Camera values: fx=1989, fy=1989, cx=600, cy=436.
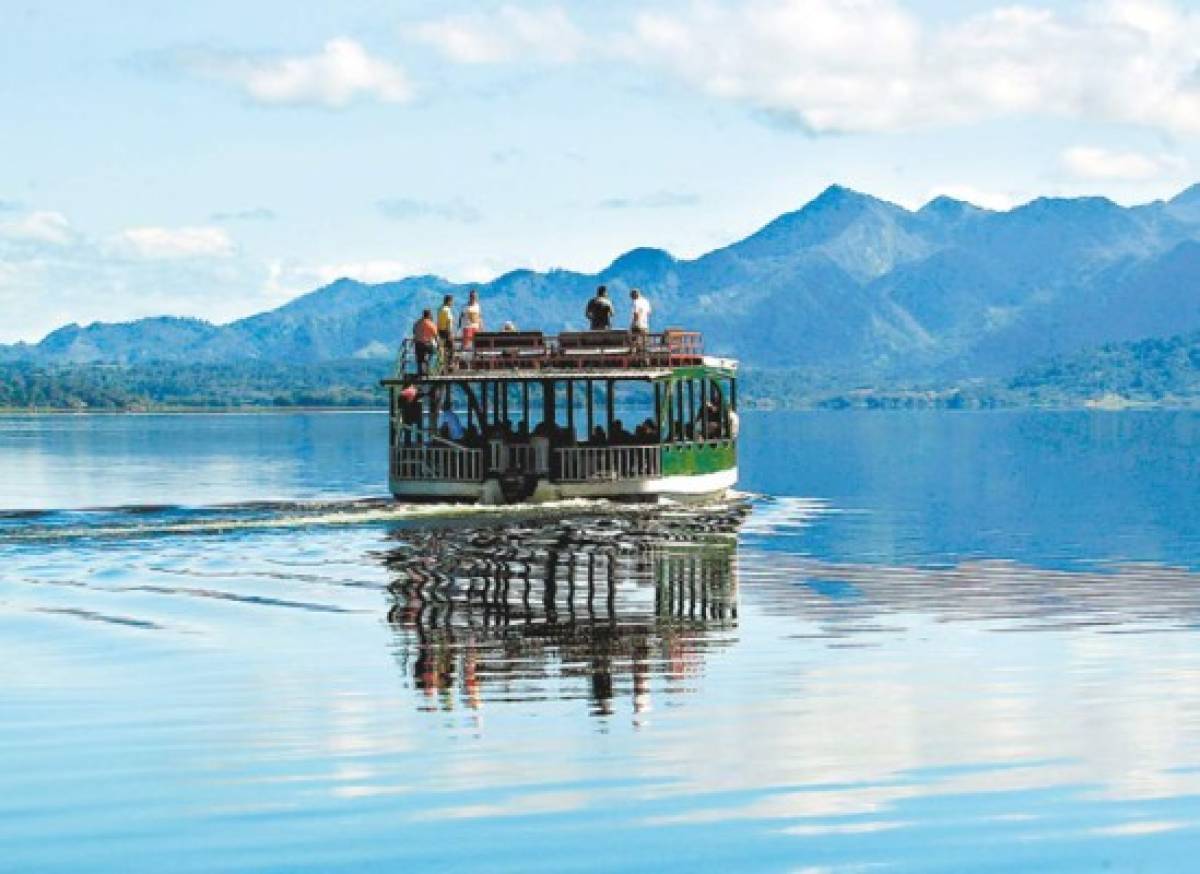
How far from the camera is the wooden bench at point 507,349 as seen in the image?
60250 mm

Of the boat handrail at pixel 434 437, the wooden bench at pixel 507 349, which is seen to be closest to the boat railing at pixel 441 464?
the boat handrail at pixel 434 437

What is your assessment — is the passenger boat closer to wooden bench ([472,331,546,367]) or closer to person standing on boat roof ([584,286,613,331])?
wooden bench ([472,331,546,367])

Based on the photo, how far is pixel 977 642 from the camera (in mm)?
32969

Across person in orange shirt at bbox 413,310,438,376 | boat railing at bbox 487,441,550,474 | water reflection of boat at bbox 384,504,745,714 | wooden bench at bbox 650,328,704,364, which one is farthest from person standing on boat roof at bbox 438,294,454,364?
water reflection of boat at bbox 384,504,745,714

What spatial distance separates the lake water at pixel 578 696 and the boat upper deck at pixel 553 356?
521 cm

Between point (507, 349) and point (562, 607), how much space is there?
2460 cm

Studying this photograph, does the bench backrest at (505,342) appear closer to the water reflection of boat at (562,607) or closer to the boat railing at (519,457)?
the boat railing at (519,457)

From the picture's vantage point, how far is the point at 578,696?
26469 mm

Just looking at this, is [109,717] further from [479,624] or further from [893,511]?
[893,511]

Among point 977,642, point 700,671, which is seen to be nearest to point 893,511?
point 977,642

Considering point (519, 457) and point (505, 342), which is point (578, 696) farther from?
point (505, 342)

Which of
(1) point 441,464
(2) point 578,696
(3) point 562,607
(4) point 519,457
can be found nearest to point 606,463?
(4) point 519,457

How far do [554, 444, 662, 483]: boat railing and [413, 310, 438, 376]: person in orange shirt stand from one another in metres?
4.98

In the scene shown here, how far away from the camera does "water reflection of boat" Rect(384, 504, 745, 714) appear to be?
28188 mm
